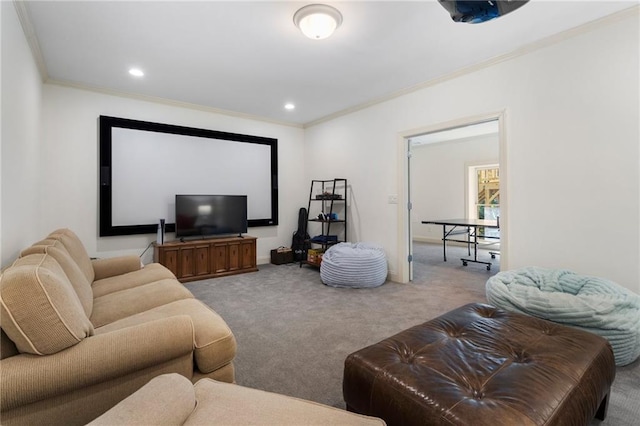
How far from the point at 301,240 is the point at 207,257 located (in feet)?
5.63

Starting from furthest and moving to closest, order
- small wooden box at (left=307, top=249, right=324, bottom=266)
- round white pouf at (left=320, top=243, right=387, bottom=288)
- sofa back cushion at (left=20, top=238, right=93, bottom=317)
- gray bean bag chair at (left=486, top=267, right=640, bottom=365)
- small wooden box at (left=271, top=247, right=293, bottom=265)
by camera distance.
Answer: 1. small wooden box at (left=271, top=247, right=293, bottom=265)
2. small wooden box at (left=307, top=249, right=324, bottom=266)
3. round white pouf at (left=320, top=243, right=387, bottom=288)
4. gray bean bag chair at (left=486, top=267, right=640, bottom=365)
5. sofa back cushion at (left=20, top=238, right=93, bottom=317)

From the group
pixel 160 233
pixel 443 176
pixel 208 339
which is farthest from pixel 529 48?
pixel 443 176

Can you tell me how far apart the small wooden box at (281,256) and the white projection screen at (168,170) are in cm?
52

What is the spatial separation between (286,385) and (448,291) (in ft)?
8.32

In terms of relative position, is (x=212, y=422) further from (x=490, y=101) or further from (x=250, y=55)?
(x=490, y=101)

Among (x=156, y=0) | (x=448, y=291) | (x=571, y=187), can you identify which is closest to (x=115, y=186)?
(x=156, y=0)

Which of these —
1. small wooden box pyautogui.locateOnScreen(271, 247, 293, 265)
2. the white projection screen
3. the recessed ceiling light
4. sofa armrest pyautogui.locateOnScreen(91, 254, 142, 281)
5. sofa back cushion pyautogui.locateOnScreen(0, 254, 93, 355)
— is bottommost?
small wooden box pyautogui.locateOnScreen(271, 247, 293, 265)

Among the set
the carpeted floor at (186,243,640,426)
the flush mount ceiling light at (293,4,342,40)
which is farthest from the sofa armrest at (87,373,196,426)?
the flush mount ceiling light at (293,4,342,40)

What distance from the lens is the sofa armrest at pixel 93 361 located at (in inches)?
38.0

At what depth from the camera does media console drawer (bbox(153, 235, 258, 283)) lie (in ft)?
13.1

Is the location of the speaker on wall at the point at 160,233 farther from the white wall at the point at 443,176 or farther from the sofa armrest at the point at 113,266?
the white wall at the point at 443,176

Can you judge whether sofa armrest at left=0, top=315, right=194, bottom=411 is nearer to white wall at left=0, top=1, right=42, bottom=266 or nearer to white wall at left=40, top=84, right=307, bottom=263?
white wall at left=0, top=1, right=42, bottom=266

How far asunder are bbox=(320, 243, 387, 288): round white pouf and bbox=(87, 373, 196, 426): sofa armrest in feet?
9.34

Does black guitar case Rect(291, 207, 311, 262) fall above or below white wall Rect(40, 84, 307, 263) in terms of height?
below
